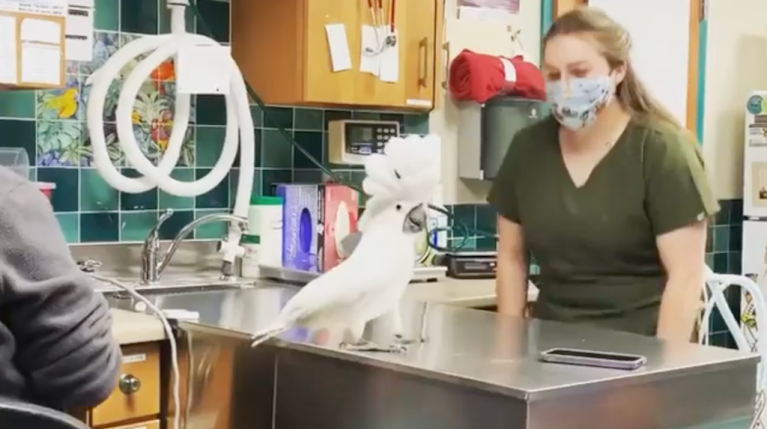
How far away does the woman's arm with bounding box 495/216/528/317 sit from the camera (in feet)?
8.38

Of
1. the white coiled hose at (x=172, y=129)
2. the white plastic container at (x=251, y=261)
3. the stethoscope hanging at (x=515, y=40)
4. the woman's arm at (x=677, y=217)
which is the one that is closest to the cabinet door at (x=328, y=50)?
the white coiled hose at (x=172, y=129)

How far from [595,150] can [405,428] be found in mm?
931

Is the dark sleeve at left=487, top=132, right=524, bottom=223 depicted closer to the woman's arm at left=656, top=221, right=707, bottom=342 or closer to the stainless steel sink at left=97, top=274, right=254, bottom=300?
the woman's arm at left=656, top=221, right=707, bottom=342

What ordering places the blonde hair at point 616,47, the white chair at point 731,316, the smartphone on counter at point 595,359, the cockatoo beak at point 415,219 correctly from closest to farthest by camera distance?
the smartphone on counter at point 595,359 < the cockatoo beak at point 415,219 < the blonde hair at point 616,47 < the white chair at point 731,316

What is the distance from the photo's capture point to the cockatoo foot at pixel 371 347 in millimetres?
1785

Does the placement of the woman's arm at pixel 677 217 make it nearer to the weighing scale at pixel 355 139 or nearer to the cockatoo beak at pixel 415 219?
the cockatoo beak at pixel 415 219

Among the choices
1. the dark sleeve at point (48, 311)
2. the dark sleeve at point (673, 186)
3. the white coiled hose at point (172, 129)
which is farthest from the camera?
the white coiled hose at point (172, 129)

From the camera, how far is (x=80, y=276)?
1380 mm

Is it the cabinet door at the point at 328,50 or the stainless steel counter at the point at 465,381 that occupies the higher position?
the cabinet door at the point at 328,50

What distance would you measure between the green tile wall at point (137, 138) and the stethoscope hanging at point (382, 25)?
33cm

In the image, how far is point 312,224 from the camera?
10.1 ft

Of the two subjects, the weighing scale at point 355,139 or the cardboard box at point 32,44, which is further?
the weighing scale at point 355,139

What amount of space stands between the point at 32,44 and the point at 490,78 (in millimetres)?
1573

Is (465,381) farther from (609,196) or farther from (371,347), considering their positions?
(609,196)
